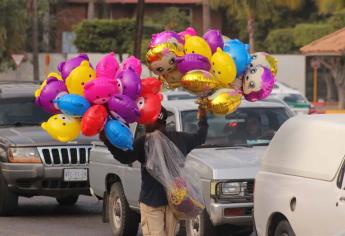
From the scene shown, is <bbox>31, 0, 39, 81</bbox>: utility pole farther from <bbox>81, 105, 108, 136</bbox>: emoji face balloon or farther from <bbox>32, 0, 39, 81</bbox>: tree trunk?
<bbox>81, 105, 108, 136</bbox>: emoji face balloon

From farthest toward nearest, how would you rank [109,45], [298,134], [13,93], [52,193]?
[109,45] → [13,93] → [52,193] → [298,134]

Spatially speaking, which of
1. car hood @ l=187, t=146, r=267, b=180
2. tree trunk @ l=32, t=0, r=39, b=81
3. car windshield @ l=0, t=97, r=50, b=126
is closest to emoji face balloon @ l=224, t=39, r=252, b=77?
car hood @ l=187, t=146, r=267, b=180

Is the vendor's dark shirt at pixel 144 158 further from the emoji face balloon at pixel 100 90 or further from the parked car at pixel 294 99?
the parked car at pixel 294 99

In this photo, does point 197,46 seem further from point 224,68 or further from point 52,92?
point 52,92

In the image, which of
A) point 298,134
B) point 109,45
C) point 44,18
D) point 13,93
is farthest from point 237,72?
point 44,18

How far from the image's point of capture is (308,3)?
62188 millimetres

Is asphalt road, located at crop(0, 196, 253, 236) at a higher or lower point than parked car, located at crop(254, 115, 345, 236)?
lower

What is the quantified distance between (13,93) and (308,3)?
49.2 m

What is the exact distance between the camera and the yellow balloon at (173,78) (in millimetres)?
7766

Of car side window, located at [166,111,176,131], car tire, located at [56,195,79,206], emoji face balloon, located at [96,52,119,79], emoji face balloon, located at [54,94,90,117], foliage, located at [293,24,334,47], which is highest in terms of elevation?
foliage, located at [293,24,334,47]

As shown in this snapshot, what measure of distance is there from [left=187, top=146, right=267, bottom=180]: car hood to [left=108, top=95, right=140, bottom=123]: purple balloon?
2.56 meters

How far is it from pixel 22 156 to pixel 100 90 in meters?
6.37

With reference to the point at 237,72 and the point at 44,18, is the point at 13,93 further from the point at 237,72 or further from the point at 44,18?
the point at 44,18

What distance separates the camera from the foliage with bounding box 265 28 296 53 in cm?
5694
